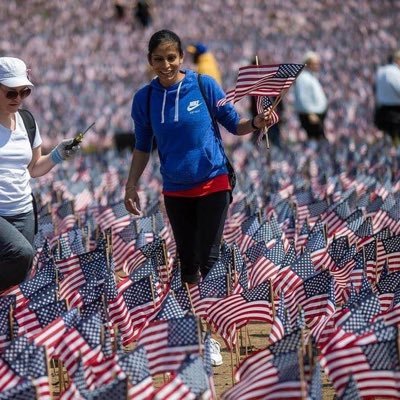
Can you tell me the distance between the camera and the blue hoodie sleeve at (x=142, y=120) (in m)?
9.89

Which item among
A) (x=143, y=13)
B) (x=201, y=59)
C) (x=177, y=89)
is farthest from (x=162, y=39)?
(x=143, y=13)

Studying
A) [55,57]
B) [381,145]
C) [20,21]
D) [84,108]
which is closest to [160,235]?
[381,145]

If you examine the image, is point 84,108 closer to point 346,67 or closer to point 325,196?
point 346,67

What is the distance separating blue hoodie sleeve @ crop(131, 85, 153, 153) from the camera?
9.89 m

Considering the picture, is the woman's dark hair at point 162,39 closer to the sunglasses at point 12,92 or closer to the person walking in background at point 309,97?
the sunglasses at point 12,92

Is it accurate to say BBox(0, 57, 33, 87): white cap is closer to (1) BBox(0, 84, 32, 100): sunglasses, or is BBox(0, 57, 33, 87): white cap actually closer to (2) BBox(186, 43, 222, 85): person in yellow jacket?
(1) BBox(0, 84, 32, 100): sunglasses

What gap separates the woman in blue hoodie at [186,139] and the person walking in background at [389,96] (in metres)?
11.0

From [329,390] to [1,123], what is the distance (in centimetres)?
264

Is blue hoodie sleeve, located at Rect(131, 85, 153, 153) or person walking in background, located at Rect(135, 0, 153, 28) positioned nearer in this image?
blue hoodie sleeve, located at Rect(131, 85, 153, 153)

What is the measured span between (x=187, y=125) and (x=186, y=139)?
10cm

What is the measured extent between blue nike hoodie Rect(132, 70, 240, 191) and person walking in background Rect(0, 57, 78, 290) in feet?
1.98

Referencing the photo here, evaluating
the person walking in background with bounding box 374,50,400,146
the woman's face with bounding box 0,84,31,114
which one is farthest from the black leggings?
the person walking in background with bounding box 374,50,400,146

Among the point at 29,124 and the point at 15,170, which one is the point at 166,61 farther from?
the point at 15,170

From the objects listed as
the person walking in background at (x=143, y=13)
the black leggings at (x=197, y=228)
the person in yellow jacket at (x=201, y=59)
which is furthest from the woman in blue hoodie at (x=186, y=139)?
the person walking in background at (x=143, y=13)
